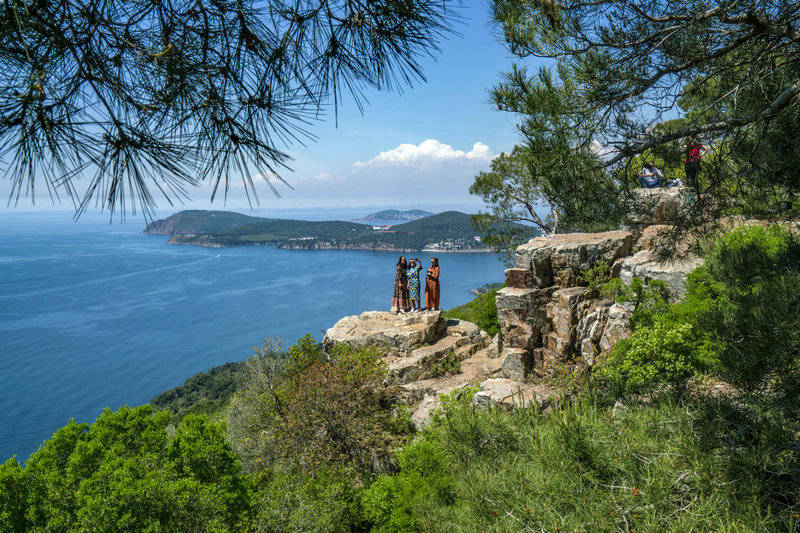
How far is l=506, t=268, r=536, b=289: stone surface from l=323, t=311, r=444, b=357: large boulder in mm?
3058

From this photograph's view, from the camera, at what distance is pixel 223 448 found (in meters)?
6.82

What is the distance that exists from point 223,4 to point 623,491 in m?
3.93

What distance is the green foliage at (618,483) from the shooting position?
86.3 inches

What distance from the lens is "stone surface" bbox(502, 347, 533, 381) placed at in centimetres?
844

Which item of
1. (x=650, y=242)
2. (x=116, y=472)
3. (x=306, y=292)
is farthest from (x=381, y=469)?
(x=306, y=292)

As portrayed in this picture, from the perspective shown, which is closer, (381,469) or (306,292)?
(381,469)

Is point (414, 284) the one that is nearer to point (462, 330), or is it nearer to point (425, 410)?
point (462, 330)

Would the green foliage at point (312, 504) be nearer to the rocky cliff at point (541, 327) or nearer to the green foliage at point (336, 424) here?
the green foliage at point (336, 424)

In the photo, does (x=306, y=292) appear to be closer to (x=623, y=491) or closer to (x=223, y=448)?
(x=223, y=448)

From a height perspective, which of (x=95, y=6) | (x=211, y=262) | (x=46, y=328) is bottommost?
(x=46, y=328)

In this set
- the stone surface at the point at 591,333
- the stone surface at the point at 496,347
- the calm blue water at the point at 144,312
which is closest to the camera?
the stone surface at the point at 591,333

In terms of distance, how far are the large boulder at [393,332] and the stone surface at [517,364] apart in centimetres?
295

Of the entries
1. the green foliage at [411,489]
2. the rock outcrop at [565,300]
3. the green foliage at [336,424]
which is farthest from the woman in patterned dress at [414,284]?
the green foliage at [411,489]

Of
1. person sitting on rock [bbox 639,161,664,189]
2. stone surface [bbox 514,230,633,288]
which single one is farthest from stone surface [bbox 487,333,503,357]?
person sitting on rock [bbox 639,161,664,189]
